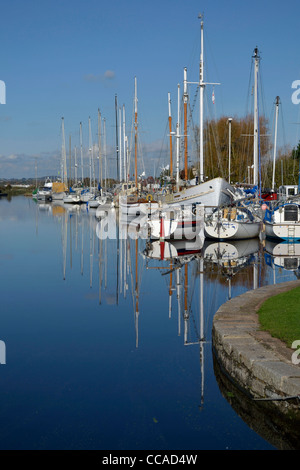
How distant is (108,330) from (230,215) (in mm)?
20063

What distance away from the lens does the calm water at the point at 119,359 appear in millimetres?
7414

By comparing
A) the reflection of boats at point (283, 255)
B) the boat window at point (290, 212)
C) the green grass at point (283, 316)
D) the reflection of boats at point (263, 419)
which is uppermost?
the boat window at point (290, 212)

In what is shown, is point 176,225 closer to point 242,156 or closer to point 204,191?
point 204,191

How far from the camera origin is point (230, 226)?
96.6 ft

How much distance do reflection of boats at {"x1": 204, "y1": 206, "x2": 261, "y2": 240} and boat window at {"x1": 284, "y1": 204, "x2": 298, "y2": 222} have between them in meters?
2.09

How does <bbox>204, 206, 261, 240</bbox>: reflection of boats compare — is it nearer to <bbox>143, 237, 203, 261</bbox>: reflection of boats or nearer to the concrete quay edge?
<bbox>143, 237, 203, 261</bbox>: reflection of boats

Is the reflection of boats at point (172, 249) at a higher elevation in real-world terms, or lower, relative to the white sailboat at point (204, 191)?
lower

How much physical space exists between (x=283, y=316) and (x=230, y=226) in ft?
62.9

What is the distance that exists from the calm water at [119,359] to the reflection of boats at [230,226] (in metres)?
8.73

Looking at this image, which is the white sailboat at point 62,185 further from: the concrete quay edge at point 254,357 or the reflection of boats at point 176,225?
the concrete quay edge at point 254,357

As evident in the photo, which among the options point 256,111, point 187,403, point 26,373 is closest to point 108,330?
point 26,373

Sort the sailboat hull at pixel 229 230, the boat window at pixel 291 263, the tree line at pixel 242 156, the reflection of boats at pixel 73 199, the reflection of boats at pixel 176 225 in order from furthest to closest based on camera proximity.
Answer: the reflection of boats at pixel 73 199
the tree line at pixel 242 156
the sailboat hull at pixel 229 230
the reflection of boats at pixel 176 225
the boat window at pixel 291 263

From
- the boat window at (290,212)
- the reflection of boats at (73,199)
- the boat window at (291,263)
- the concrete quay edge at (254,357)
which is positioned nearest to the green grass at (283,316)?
the concrete quay edge at (254,357)

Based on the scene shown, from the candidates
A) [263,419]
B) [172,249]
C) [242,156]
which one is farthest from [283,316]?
[242,156]
